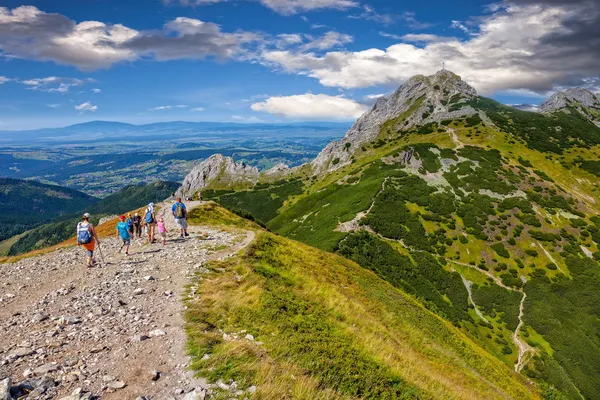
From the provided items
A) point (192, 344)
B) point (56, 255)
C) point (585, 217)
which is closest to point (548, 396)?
point (192, 344)

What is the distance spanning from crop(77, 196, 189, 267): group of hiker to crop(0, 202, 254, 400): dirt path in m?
1.64

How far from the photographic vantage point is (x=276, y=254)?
29.1 m

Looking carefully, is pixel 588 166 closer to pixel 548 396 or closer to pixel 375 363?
pixel 548 396

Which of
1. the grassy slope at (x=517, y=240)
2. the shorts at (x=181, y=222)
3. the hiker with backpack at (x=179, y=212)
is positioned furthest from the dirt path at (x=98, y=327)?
the grassy slope at (x=517, y=240)

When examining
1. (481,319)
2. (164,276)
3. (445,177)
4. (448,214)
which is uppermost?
(164,276)

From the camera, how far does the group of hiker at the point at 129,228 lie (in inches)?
840

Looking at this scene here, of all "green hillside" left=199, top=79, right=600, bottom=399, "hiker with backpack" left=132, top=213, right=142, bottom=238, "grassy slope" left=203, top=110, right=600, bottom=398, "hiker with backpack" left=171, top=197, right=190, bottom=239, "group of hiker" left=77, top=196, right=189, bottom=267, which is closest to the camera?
"group of hiker" left=77, top=196, right=189, bottom=267

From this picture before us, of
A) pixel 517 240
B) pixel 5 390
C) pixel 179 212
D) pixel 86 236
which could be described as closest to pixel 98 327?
pixel 5 390

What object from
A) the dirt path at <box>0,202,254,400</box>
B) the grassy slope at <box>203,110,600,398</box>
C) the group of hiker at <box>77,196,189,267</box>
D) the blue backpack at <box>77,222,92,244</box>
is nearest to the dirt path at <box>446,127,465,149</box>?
the grassy slope at <box>203,110,600,398</box>

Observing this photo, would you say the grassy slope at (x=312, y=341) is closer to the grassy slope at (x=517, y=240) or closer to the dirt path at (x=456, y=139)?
the grassy slope at (x=517, y=240)

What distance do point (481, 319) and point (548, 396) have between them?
28.2m

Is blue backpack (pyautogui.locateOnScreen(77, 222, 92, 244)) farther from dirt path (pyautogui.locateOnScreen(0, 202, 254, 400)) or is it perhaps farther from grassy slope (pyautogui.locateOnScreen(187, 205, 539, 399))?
grassy slope (pyautogui.locateOnScreen(187, 205, 539, 399))

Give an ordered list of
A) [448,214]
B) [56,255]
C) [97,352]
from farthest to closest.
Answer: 1. [448,214]
2. [56,255]
3. [97,352]

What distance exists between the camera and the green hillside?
57.0 meters
